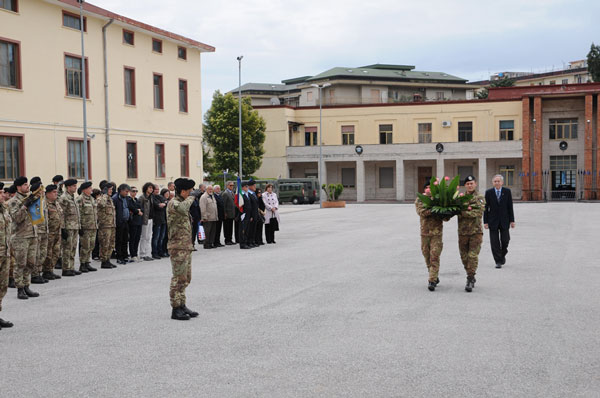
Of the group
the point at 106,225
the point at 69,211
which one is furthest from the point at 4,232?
the point at 106,225

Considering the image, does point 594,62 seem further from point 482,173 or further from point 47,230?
point 47,230

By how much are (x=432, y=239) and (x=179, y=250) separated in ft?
14.1

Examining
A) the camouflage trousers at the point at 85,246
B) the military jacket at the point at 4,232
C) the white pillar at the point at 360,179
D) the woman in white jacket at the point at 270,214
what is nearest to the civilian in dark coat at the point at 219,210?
the woman in white jacket at the point at 270,214

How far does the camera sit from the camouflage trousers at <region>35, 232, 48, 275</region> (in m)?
11.4

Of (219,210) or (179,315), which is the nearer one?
(179,315)

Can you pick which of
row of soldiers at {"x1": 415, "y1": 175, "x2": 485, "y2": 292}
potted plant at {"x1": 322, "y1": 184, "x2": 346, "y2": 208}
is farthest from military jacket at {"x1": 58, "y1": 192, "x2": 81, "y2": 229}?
potted plant at {"x1": 322, "y1": 184, "x2": 346, "y2": 208}

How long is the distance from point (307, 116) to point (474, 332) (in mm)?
55070

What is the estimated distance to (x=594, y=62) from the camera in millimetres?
75562

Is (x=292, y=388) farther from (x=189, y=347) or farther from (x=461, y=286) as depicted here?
(x=461, y=286)

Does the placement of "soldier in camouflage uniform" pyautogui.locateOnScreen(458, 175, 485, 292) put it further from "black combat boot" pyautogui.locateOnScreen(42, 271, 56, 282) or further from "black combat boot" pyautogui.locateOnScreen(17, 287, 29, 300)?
"black combat boot" pyautogui.locateOnScreen(42, 271, 56, 282)

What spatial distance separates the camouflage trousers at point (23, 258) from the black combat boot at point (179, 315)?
10.8 feet

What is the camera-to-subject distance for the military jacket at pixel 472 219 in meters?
10.0

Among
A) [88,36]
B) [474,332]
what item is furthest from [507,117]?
[474,332]

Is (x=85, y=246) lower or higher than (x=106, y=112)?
lower
